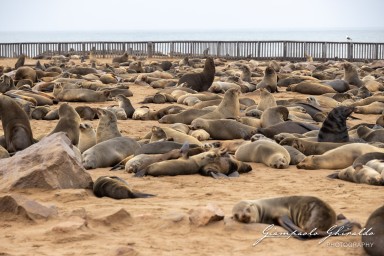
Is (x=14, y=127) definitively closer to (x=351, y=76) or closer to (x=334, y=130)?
(x=334, y=130)

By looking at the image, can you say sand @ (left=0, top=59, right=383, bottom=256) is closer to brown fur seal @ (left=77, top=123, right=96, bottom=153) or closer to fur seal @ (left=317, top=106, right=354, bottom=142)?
fur seal @ (left=317, top=106, right=354, bottom=142)

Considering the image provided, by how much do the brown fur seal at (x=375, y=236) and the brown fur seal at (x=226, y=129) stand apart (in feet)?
21.7

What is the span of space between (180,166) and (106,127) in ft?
8.34

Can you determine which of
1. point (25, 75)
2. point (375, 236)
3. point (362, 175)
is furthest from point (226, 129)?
point (25, 75)

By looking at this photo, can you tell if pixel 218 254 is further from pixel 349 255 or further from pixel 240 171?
pixel 240 171

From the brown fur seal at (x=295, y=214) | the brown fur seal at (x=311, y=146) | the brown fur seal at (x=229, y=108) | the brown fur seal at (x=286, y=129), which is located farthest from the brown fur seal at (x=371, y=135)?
the brown fur seal at (x=295, y=214)

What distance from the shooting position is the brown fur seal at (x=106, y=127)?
10465 millimetres

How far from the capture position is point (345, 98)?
1691 centimetres

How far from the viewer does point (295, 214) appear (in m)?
5.53

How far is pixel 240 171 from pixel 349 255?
3928 mm

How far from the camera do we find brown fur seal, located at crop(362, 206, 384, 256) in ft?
15.1

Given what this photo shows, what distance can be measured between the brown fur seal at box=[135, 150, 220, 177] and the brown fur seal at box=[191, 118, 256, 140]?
302 cm

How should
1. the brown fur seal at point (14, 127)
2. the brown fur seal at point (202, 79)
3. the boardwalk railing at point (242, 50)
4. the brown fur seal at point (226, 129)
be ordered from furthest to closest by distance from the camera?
the boardwalk railing at point (242, 50)
the brown fur seal at point (202, 79)
the brown fur seal at point (226, 129)
the brown fur seal at point (14, 127)

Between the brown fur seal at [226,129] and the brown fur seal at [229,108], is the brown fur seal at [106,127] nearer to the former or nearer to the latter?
the brown fur seal at [226,129]
